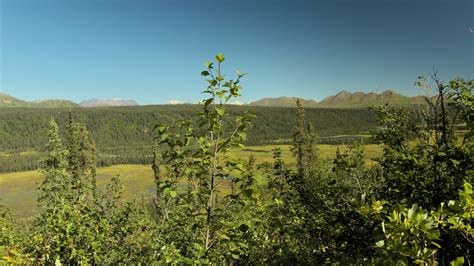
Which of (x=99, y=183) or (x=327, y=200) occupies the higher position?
(x=327, y=200)

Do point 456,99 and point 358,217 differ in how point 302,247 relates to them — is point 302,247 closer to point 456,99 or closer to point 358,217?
point 358,217

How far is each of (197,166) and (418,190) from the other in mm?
3288

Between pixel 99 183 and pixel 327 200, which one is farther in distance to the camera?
pixel 99 183

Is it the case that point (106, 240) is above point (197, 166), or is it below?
below

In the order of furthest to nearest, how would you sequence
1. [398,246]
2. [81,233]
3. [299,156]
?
[299,156] → [81,233] → [398,246]

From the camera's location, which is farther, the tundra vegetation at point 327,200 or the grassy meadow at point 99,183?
the grassy meadow at point 99,183

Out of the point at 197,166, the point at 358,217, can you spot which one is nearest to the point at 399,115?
the point at 358,217

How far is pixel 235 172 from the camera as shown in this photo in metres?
4.39

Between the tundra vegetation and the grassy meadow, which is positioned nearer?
the tundra vegetation

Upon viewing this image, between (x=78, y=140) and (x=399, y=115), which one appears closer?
(x=399, y=115)

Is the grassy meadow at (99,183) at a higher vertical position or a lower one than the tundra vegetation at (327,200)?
lower

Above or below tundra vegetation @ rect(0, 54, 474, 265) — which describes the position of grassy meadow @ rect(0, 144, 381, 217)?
Result: below

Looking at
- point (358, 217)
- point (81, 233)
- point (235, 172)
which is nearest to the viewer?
A: point (235, 172)

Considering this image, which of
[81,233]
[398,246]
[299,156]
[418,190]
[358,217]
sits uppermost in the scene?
[398,246]
